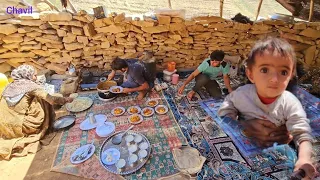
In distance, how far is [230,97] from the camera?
75.0 inches

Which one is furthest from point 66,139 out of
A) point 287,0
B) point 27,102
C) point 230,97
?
point 287,0

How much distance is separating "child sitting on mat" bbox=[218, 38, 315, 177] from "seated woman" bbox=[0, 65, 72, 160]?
8.14 ft

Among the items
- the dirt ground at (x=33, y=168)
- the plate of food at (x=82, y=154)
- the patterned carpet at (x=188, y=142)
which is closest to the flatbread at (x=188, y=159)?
the patterned carpet at (x=188, y=142)

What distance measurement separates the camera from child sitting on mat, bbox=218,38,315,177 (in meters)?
1.51

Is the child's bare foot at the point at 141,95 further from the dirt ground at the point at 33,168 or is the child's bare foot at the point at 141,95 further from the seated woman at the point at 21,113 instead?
the dirt ground at the point at 33,168

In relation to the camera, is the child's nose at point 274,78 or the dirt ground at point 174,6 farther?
the dirt ground at point 174,6

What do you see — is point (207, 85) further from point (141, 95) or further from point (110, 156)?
point (110, 156)

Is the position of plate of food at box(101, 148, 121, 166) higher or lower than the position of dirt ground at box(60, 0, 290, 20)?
lower

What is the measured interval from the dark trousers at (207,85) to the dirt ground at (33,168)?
2.55m

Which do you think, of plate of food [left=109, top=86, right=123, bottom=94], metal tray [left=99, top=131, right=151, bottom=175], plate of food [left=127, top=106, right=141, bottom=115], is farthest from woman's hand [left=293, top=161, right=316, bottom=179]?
plate of food [left=109, top=86, right=123, bottom=94]

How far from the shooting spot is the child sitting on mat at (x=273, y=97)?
1513mm

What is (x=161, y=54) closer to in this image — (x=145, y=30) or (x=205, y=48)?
(x=145, y=30)

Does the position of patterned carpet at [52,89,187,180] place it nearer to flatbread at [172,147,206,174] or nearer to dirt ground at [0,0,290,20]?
flatbread at [172,147,206,174]

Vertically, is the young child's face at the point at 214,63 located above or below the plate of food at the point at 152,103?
above
